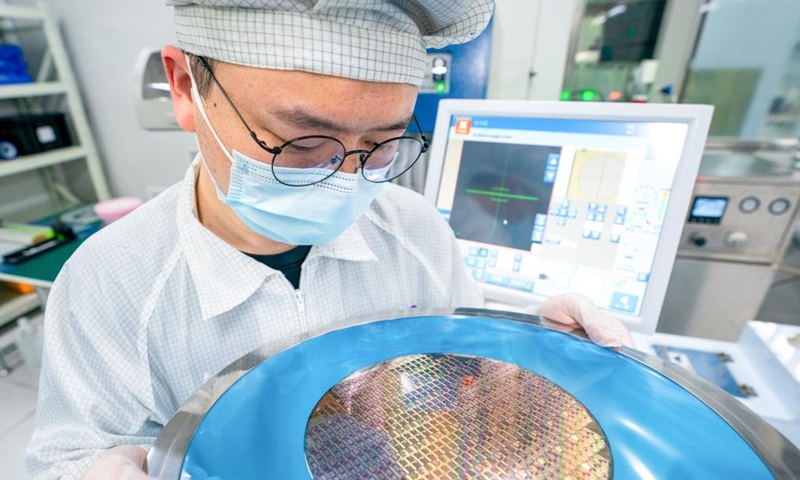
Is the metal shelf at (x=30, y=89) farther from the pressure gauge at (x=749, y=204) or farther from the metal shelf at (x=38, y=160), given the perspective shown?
the pressure gauge at (x=749, y=204)

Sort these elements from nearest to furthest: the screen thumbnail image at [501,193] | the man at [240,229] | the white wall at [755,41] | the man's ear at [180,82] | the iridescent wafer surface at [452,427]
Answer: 1. the iridescent wafer surface at [452,427]
2. the man at [240,229]
3. the man's ear at [180,82]
4. the screen thumbnail image at [501,193]
5. the white wall at [755,41]

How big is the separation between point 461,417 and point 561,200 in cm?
66

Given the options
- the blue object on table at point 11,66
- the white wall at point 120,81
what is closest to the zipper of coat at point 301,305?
the white wall at point 120,81

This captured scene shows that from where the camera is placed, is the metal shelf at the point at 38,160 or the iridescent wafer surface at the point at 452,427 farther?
the metal shelf at the point at 38,160

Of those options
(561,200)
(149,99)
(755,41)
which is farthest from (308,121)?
(755,41)

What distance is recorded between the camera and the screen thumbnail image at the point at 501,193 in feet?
3.09

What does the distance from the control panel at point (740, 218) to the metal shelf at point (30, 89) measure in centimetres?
332

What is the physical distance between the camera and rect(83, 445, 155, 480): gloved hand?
440 millimetres

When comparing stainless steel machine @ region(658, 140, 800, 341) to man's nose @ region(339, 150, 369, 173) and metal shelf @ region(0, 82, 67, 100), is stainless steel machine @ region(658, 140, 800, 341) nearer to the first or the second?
man's nose @ region(339, 150, 369, 173)

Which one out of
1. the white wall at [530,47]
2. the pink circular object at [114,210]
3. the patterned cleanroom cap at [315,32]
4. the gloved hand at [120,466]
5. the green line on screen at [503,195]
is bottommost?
the pink circular object at [114,210]

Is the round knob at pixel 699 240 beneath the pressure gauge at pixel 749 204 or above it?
beneath

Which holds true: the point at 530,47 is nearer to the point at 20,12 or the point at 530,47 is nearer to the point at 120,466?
the point at 120,466

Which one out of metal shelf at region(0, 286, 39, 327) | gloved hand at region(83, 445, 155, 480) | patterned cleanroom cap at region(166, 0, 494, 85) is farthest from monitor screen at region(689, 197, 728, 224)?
metal shelf at region(0, 286, 39, 327)

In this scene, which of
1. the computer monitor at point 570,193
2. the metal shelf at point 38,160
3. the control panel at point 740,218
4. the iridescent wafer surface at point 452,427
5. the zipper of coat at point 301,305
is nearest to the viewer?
the iridescent wafer surface at point 452,427
